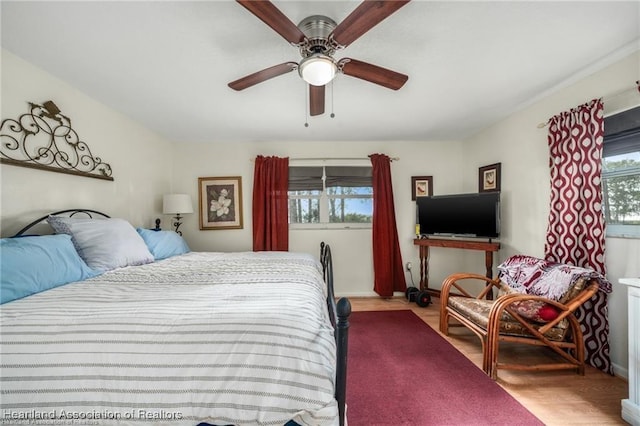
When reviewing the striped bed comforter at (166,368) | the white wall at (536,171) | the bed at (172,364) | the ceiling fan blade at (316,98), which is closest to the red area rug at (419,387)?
the bed at (172,364)

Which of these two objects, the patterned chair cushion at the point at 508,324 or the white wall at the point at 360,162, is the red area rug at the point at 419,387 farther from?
the white wall at the point at 360,162

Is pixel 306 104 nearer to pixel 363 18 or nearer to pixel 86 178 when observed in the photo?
pixel 363 18

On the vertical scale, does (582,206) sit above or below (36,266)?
above

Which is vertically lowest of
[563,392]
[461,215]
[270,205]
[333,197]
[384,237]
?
[563,392]

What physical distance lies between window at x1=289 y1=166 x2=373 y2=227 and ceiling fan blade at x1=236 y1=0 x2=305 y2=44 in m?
2.53

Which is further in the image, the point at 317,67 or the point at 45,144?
the point at 45,144

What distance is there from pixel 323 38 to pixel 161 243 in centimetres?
242

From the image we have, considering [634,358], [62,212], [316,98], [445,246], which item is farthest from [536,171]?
[62,212]

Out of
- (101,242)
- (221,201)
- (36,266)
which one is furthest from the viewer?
(221,201)

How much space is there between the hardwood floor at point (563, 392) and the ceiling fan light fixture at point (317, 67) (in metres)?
2.35

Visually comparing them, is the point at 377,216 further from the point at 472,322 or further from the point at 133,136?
the point at 133,136

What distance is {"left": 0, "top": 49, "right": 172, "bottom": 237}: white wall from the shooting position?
1.81 m

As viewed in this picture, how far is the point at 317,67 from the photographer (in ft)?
4.74

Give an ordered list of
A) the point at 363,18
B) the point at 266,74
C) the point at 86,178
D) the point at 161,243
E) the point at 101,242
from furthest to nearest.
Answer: the point at 161,243, the point at 86,178, the point at 101,242, the point at 266,74, the point at 363,18
